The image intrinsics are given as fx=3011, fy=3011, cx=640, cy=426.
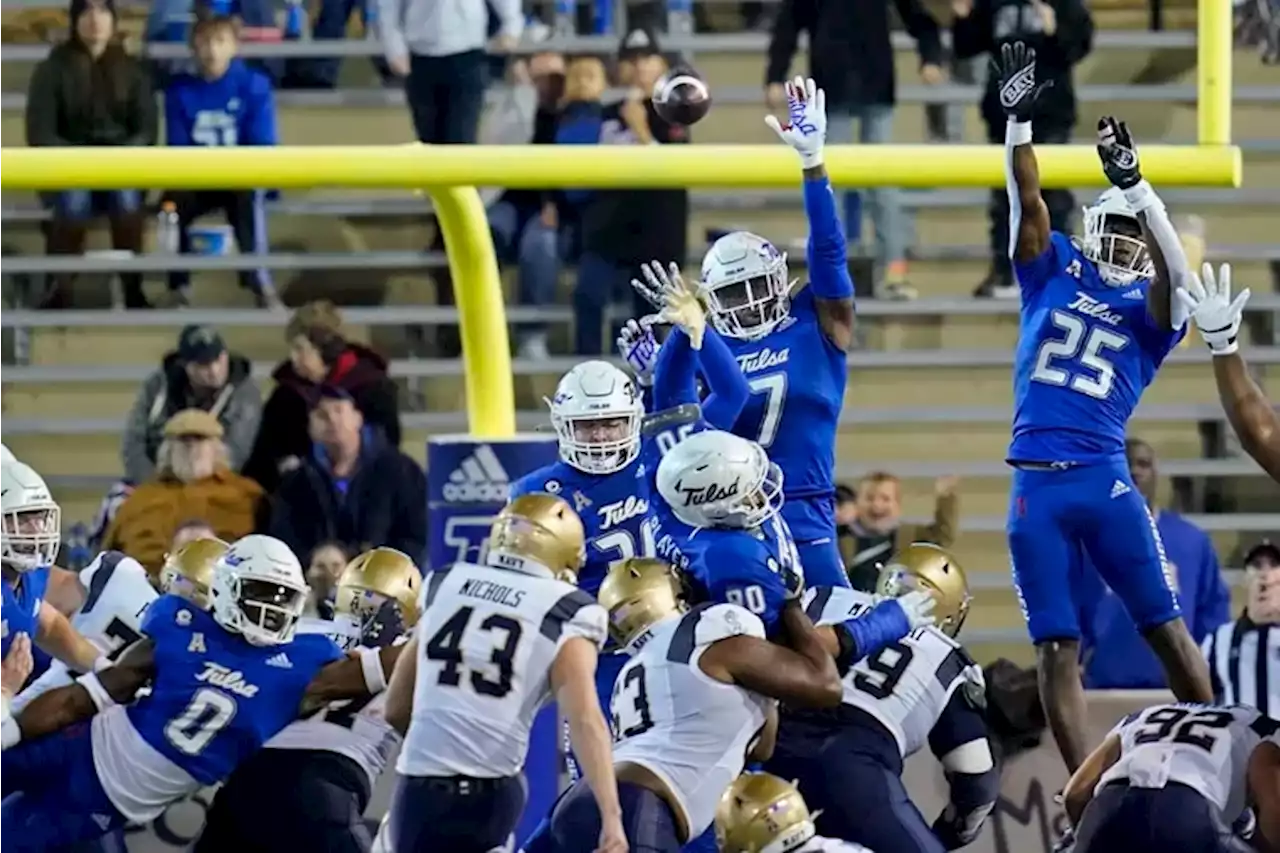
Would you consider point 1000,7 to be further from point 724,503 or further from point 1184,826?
point 1184,826

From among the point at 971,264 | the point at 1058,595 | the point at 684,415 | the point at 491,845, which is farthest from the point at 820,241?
the point at 971,264

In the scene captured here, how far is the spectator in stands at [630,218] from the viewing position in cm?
1152

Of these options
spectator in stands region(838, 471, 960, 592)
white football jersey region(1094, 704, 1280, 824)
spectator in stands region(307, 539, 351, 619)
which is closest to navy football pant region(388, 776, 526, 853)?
white football jersey region(1094, 704, 1280, 824)

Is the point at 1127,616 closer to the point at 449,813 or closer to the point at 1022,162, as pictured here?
the point at 1022,162

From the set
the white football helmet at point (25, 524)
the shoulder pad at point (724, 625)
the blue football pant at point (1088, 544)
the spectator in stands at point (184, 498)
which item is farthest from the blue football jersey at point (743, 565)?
the spectator in stands at point (184, 498)

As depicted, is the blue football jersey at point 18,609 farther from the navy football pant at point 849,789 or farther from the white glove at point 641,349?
the navy football pant at point 849,789

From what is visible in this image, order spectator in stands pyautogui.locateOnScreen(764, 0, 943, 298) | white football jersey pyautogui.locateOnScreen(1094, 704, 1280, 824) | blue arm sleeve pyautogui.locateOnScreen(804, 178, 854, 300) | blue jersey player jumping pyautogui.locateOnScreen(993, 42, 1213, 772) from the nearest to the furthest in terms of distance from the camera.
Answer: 1. white football jersey pyautogui.locateOnScreen(1094, 704, 1280, 824)
2. blue jersey player jumping pyautogui.locateOnScreen(993, 42, 1213, 772)
3. blue arm sleeve pyautogui.locateOnScreen(804, 178, 854, 300)
4. spectator in stands pyautogui.locateOnScreen(764, 0, 943, 298)

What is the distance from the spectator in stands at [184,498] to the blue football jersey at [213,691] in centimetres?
234

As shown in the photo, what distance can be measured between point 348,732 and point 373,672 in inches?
13.4

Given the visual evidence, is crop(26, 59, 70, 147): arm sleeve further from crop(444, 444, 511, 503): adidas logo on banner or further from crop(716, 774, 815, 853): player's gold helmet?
crop(716, 774, 815, 853): player's gold helmet

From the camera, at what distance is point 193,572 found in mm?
8617

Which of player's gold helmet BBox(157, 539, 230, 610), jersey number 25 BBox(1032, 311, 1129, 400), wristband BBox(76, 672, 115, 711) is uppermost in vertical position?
jersey number 25 BBox(1032, 311, 1129, 400)

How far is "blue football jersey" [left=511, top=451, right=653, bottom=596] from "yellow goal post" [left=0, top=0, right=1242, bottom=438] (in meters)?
0.75

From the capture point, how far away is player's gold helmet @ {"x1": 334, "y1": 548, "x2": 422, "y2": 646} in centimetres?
860
